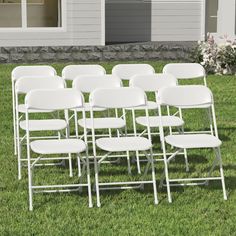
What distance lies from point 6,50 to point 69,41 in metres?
1.55

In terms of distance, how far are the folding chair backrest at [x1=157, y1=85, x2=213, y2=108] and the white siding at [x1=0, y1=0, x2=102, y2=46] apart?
11021 mm

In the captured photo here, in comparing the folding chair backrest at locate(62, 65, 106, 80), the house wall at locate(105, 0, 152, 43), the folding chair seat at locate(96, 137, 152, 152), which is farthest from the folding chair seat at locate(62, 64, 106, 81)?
the house wall at locate(105, 0, 152, 43)

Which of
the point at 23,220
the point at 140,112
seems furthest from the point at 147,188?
the point at 140,112

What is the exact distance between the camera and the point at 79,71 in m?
10.5

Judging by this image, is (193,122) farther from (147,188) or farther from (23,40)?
(23,40)

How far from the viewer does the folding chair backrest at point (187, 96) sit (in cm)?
827

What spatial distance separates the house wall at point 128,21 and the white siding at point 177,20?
213mm

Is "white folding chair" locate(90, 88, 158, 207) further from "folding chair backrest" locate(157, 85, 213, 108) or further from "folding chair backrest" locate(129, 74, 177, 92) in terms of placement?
"folding chair backrest" locate(129, 74, 177, 92)

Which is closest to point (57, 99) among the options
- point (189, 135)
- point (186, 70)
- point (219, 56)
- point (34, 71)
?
point (189, 135)

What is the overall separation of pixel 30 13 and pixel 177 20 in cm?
423

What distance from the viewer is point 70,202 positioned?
779cm

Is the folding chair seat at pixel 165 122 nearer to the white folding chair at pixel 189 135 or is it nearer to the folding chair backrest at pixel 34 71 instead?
the white folding chair at pixel 189 135

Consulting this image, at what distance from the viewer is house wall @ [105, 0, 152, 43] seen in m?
21.1

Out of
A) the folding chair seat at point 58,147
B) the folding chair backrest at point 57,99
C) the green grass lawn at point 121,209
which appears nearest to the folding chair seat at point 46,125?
the green grass lawn at point 121,209
